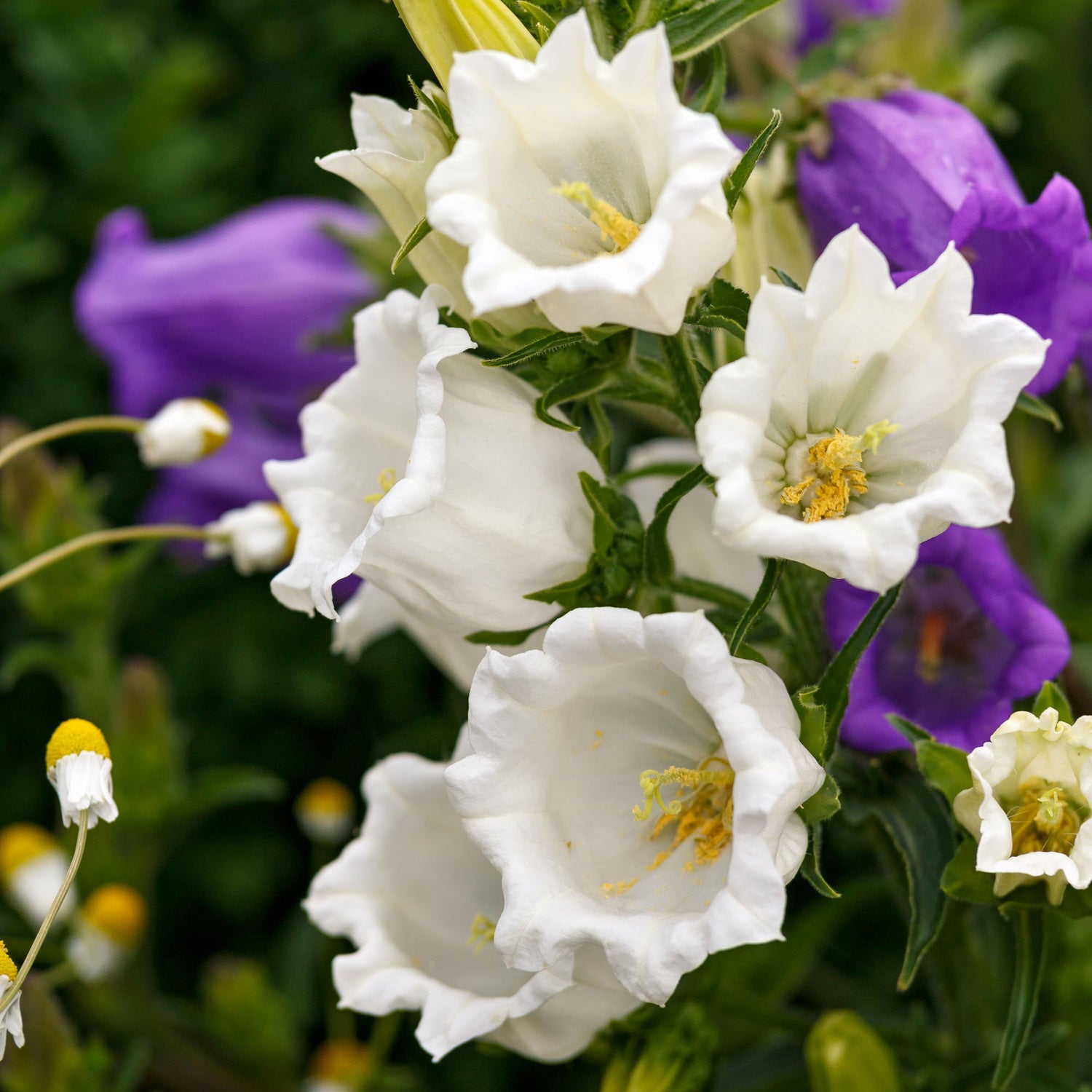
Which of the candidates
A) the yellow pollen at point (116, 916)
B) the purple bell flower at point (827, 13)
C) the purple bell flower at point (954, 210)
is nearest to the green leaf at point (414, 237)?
the purple bell flower at point (954, 210)

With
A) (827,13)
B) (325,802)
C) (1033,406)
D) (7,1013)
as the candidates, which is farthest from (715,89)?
(827,13)

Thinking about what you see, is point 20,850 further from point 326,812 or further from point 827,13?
point 827,13

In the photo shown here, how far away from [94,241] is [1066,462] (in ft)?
3.60

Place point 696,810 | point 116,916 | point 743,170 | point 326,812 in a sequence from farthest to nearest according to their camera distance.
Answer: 1. point 326,812
2. point 116,916
3. point 696,810
4. point 743,170

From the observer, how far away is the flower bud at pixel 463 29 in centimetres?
70

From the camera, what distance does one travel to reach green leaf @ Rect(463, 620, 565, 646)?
0.80m

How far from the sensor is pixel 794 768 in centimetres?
64

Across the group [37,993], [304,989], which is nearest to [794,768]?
[37,993]

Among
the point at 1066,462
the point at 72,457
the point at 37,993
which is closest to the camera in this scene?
the point at 37,993

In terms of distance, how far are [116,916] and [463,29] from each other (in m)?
0.77

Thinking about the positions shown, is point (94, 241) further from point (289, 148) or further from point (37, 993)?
point (37, 993)

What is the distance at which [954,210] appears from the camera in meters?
0.86

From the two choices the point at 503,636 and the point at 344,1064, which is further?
the point at 344,1064

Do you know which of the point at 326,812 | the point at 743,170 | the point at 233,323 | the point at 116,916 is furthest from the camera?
the point at 233,323
